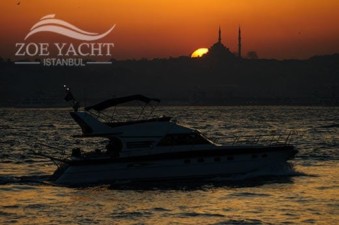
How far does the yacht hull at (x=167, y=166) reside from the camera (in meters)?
35.2

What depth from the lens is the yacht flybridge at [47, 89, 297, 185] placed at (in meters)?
35.4

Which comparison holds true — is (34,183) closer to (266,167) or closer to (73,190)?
(73,190)

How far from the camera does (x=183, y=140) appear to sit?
36375 millimetres

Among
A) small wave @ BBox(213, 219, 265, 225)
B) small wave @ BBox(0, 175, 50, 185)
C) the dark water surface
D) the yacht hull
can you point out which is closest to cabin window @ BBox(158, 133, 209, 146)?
the yacht hull

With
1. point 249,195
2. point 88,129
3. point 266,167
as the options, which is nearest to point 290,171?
point 266,167

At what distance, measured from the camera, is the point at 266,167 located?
3762cm

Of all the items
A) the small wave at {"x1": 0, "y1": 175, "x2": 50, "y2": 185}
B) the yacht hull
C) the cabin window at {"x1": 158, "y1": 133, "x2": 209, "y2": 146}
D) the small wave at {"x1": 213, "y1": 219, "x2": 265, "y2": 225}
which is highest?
the cabin window at {"x1": 158, "y1": 133, "x2": 209, "y2": 146}

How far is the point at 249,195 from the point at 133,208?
5.73m

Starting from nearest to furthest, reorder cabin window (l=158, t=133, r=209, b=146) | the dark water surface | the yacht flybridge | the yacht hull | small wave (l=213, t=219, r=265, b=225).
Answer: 1. small wave (l=213, t=219, r=265, b=225)
2. the dark water surface
3. the yacht hull
4. the yacht flybridge
5. cabin window (l=158, t=133, r=209, b=146)

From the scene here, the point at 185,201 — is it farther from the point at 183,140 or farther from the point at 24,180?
the point at 24,180

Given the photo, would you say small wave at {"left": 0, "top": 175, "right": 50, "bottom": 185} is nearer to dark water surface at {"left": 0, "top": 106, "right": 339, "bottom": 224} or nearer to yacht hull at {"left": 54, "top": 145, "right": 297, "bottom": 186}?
dark water surface at {"left": 0, "top": 106, "right": 339, "bottom": 224}

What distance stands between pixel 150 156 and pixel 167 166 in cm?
94

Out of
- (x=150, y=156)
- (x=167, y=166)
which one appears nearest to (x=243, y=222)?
(x=167, y=166)

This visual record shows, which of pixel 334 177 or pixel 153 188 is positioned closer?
pixel 153 188
